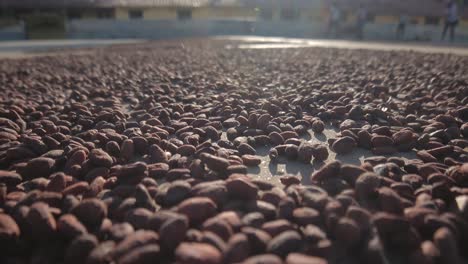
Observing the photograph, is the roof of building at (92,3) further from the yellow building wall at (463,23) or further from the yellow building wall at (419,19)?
the yellow building wall at (463,23)

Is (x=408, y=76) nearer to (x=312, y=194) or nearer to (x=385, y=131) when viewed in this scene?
(x=385, y=131)

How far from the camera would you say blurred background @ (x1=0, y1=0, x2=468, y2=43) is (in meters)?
22.0

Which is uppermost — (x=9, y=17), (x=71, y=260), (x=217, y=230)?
(x=9, y=17)

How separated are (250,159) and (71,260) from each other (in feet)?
4.46

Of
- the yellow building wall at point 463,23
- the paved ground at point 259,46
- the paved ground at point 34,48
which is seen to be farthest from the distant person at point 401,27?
the paved ground at point 34,48

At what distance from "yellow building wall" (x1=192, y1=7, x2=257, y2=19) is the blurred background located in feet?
0.27

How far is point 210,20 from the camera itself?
25.7 metres

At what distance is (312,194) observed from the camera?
1825mm

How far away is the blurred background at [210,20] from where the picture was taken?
22.0 metres

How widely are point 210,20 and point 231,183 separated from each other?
25.2m

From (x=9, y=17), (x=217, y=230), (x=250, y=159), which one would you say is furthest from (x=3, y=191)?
(x=9, y=17)

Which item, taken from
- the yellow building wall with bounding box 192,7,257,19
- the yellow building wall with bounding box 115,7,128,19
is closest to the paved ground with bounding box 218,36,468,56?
the yellow building wall with bounding box 192,7,257,19

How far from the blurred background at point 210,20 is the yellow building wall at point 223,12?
82mm

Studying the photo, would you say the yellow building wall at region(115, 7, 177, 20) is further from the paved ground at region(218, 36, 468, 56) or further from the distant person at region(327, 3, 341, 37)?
the paved ground at region(218, 36, 468, 56)
